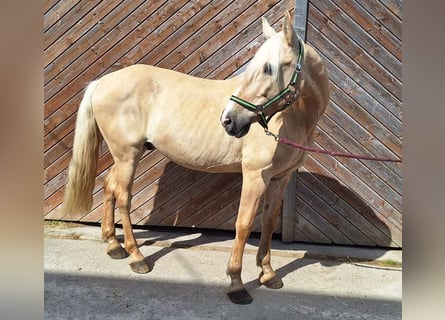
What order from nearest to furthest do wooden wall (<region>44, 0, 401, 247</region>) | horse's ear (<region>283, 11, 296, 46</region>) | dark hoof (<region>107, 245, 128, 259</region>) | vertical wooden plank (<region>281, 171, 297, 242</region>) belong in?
horse's ear (<region>283, 11, 296, 46</region>)
dark hoof (<region>107, 245, 128, 259</region>)
wooden wall (<region>44, 0, 401, 247</region>)
vertical wooden plank (<region>281, 171, 297, 242</region>)

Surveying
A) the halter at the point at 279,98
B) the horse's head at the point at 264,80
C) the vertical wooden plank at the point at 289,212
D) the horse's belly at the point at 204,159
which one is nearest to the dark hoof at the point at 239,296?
the horse's belly at the point at 204,159

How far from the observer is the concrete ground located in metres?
2.52

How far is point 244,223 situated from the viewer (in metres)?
2.59

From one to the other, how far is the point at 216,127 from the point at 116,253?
1.43 meters

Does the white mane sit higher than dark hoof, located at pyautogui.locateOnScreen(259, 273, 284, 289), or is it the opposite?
the white mane

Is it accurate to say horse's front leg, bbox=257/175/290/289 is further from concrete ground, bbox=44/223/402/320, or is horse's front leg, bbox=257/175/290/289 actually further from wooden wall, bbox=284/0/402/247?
wooden wall, bbox=284/0/402/247

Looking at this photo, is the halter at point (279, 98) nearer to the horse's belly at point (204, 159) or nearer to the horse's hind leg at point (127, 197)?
the horse's belly at point (204, 159)

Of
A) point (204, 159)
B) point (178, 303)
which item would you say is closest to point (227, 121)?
point (204, 159)

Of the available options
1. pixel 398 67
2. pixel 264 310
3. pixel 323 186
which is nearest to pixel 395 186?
pixel 323 186

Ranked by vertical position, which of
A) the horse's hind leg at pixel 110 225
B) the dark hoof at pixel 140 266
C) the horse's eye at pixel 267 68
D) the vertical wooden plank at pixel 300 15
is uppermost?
the horse's eye at pixel 267 68

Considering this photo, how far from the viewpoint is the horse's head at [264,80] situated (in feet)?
7.28

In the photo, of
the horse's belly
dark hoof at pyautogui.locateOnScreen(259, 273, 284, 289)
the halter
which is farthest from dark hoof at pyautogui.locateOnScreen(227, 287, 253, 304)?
the halter
